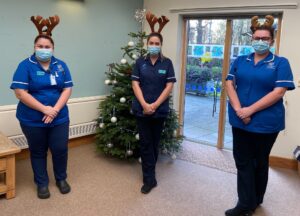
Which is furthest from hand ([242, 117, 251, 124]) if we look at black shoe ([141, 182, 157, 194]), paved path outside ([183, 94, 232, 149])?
paved path outside ([183, 94, 232, 149])

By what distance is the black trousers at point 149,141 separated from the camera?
2691mm

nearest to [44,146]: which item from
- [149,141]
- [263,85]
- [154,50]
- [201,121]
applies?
[149,141]

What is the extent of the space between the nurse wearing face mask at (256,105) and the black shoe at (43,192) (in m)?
1.55

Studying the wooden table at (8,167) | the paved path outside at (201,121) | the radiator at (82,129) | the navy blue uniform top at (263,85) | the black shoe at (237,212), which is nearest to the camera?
the navy blue uniform top at (263,85)

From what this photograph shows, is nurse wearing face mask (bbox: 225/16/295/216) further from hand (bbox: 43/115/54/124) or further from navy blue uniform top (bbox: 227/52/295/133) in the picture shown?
hand (bbox: 43/115/54/124)

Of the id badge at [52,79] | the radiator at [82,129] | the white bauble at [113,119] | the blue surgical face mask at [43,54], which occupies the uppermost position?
the blue surgical face mask at [43,54]

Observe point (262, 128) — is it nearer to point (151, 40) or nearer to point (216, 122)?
point (151, 40)

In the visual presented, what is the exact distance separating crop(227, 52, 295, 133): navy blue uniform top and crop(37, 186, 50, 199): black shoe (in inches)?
64.9

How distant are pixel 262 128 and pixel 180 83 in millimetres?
2233

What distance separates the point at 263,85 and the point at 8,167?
6.73 ft

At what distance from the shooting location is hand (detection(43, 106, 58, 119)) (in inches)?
95.7

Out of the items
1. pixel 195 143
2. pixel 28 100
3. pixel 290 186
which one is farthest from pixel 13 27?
pixel 290 186

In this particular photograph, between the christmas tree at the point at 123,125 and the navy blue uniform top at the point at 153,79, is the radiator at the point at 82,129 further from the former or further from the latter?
the navy blue uniform top at the point at 153,79

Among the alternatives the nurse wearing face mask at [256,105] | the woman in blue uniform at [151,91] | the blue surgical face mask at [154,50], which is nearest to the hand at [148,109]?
the woman in blue uniform at [151,91]
